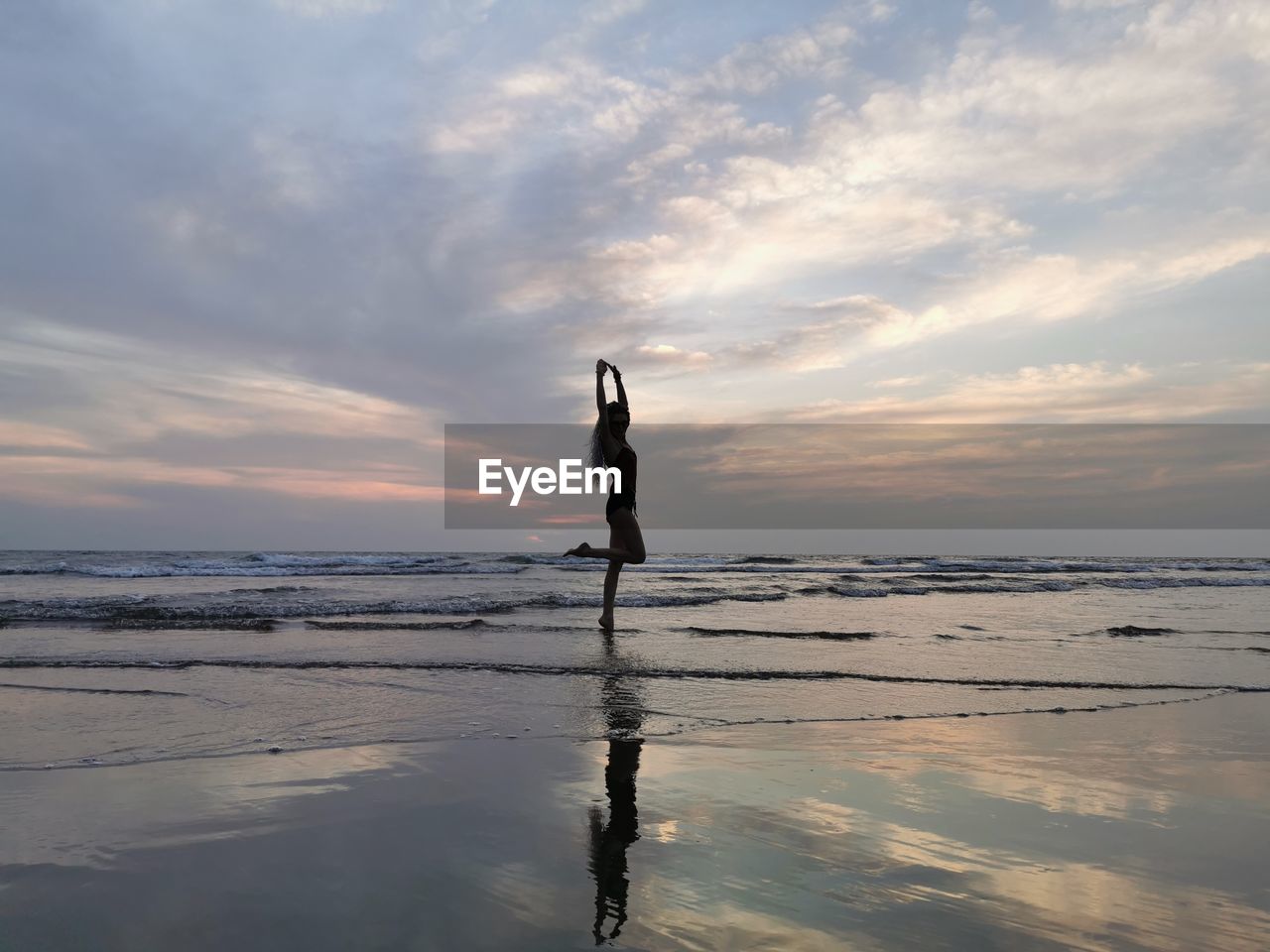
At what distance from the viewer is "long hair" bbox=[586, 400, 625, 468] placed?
29.3ft

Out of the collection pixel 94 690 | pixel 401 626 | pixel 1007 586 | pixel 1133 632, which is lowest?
pixel 1007 586

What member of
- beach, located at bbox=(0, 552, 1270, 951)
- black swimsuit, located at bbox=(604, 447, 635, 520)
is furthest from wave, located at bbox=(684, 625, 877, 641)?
black swimsuit, located at bbox=(604, 447, 635, 520)

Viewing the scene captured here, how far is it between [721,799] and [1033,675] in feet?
16.6

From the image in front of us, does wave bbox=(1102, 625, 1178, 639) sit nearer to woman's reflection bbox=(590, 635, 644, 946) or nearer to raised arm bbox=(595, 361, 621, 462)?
raised arm bbox=(595, 361, 621, 462)

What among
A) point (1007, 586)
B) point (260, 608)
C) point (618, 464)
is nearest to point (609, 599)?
point (618, 464)

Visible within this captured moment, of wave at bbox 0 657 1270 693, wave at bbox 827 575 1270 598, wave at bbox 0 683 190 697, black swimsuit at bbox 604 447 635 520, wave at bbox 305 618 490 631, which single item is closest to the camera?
wave at bbox 0 683 190 697

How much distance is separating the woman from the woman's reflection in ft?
10.8

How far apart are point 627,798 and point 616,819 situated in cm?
29

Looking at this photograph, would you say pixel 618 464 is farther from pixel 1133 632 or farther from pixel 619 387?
pixel 1133 632

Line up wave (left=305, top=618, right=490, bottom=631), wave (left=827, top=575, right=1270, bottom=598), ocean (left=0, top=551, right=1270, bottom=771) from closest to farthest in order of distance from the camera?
ocean (left=0, top=551, right=1270, bottom=771)
wave (left=305, top=618, right=490, bottom=631)
wave (left=827, top=575, right=1270, bottom=598)

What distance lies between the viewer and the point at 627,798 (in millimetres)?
3512

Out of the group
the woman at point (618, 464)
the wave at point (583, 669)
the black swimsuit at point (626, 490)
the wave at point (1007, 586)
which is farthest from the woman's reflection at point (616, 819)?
the wave at point (1007, 586)

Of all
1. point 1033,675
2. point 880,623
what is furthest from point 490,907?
point 880,623

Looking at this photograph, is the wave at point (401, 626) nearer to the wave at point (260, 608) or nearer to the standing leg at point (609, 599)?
the wave at point (260, 608)
